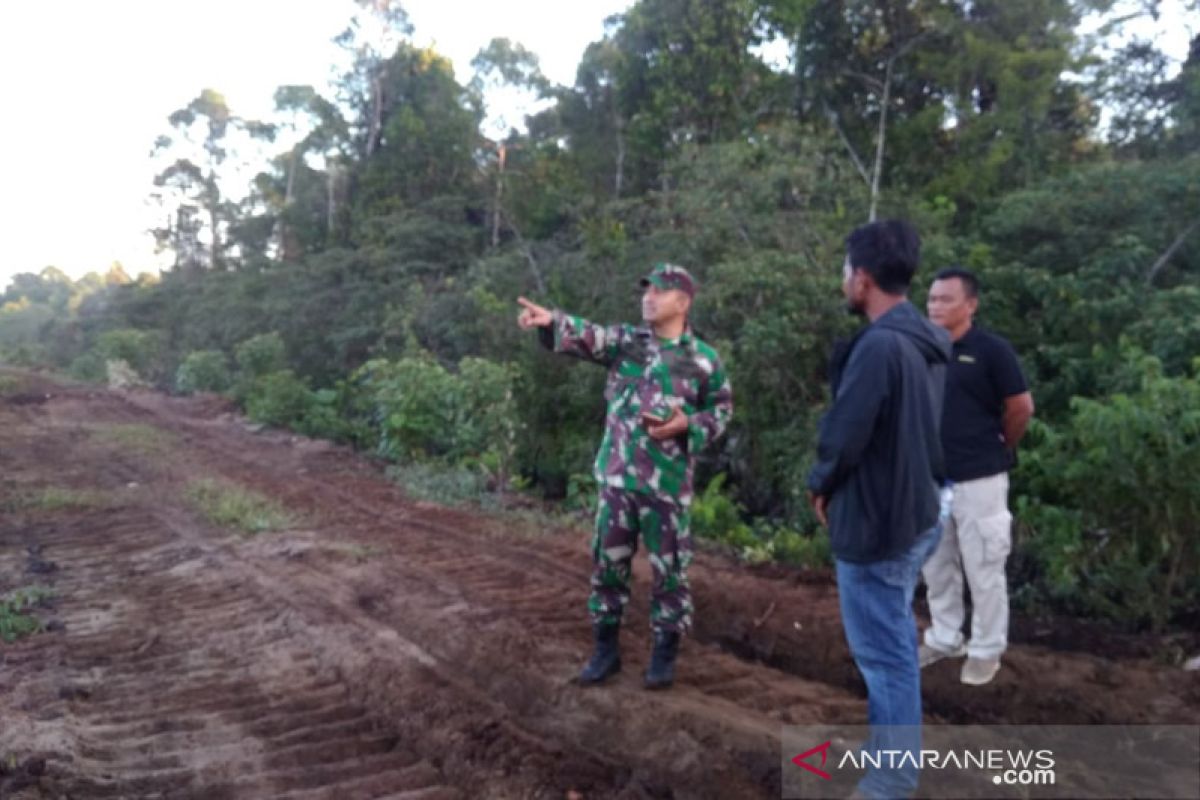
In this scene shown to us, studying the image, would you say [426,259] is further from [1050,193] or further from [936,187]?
[1050,193]

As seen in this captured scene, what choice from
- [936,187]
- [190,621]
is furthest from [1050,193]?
[190,621]

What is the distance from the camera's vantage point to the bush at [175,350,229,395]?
2302 centimetres

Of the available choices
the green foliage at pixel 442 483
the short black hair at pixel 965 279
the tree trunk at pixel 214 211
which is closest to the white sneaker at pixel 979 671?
the short black hair at pixel 965 279

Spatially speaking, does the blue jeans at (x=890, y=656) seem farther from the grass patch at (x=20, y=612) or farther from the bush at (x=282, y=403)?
the bush at (x=282, y=403)

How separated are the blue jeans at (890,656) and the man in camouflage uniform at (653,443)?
118 cm

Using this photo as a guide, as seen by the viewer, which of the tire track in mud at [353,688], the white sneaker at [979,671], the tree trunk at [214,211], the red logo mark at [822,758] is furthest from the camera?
the tree trunk at [214,211]

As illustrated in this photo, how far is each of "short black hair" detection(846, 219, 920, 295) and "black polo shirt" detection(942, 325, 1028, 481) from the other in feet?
4.58

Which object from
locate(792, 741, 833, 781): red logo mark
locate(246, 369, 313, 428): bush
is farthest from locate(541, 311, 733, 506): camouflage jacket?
locate(246, 369, 313, 428): bush

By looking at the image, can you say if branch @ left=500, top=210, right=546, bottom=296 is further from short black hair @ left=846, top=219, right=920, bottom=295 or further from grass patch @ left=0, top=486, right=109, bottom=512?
short black hair @ left=846, top=219, right=920, bottom=295

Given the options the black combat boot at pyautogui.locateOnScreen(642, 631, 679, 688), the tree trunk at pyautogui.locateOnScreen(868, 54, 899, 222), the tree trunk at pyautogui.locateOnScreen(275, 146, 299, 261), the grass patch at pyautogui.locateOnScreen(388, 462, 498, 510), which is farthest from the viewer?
Answer: the tree trunk at pyautogui.locateOnScreen(275, 146, 299, 261)

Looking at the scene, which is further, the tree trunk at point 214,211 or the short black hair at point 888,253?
the tree trunk at point 214,211

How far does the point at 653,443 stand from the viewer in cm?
399

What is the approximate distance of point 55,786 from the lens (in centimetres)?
336

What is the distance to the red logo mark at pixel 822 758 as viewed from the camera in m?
3.24
